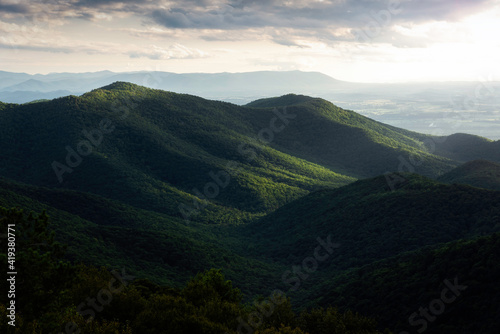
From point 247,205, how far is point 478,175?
74.8m

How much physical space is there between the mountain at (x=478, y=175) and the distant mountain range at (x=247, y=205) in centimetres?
72

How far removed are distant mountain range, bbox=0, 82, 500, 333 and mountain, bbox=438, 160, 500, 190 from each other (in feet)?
2.36

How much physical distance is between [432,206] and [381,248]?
49.8 ft

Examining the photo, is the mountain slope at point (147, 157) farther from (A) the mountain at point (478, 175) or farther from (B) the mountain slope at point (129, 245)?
(A) the mountain at point (478, 175)

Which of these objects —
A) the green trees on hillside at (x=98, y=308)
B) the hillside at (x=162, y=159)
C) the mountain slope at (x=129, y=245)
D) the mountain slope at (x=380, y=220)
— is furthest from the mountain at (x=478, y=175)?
the green trees on hillside at (x=98, y=308)

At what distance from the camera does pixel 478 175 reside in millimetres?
114438

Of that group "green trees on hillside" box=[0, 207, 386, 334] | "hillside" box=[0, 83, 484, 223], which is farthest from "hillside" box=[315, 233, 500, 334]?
"hillside" box=[0, 83, 484, 223]

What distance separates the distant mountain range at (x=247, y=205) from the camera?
52719mm

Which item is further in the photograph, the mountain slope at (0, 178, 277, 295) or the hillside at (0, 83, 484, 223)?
the hillside at (0, 83, 484, 223)

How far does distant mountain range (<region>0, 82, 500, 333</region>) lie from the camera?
52719 mm

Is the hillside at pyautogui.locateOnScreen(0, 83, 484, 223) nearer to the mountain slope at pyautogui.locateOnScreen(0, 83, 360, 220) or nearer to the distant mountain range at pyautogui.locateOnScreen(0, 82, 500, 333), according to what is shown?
the mountain slope at pyautogui.locateOnScreen(0, 83, 360, 220)

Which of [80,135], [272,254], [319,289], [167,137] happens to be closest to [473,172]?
[272,254]

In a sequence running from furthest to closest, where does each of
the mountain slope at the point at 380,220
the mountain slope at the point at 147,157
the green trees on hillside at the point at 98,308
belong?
1. the mountain slope at the point at 147,157
2. the mountain slope at the point at 380,220
3. the green trees on hillside at the point at 98,308

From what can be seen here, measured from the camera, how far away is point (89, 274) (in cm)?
4128
